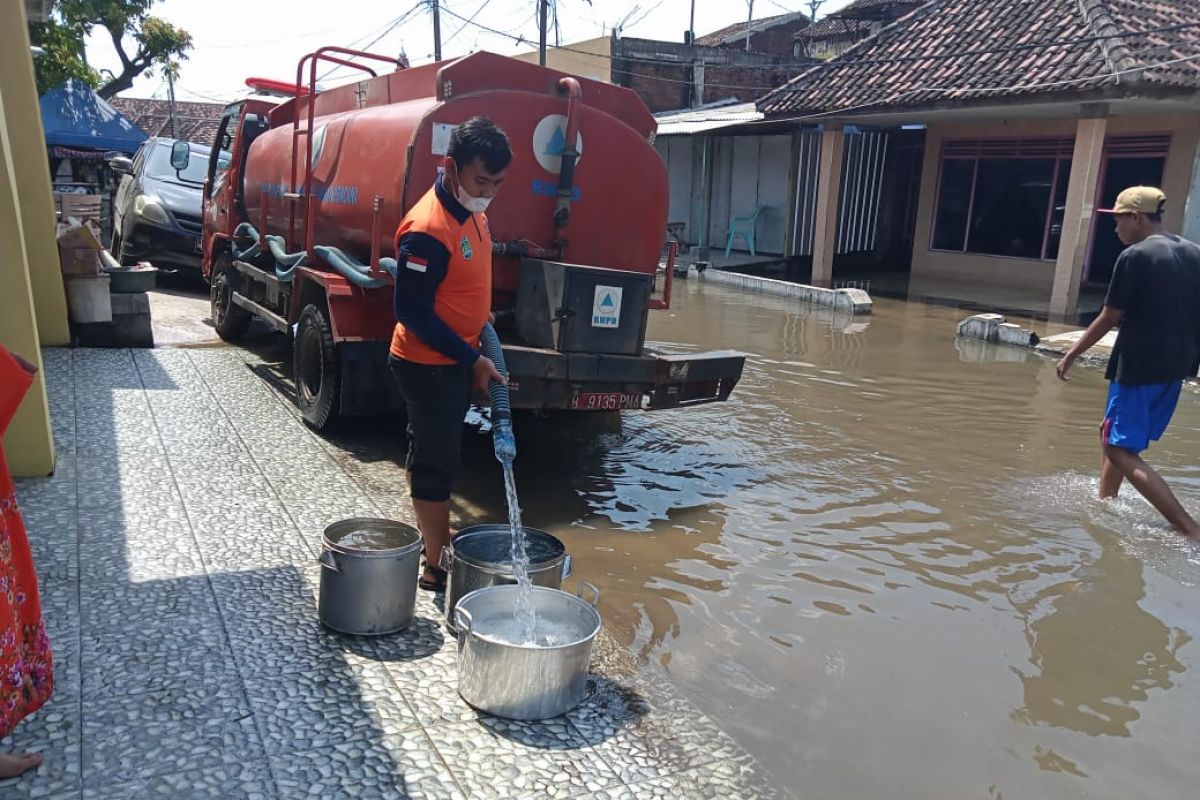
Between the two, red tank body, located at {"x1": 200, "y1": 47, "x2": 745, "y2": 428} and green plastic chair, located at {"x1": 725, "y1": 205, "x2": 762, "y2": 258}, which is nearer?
red tank body, located at {"x1": 200, "y1": 47, "x2": 745, "y2": 428}

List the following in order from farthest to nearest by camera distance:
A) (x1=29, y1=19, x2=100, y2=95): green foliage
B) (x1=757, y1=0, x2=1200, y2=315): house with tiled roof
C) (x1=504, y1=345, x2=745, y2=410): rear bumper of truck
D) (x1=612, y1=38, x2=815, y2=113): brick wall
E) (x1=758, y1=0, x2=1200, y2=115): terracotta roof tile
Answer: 1. (x1=612, y1=38, x2=815, y2=113): brick wall
2. (x1=29, y1=19, x2=100, y2=95): green foliage
3. (x1=757, y1=0, x2=1200, y2=315): house with tiled roof
4. (x1=758, y1=0, x2=1200, y2=115): terracotta roof tile
5. (x1=504, y1=345, x2=745, y2=410): rear bumper of truck

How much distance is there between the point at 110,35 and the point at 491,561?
2476 cm

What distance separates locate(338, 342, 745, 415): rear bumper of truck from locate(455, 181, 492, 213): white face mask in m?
1.43

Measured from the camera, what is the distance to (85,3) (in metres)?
21.5

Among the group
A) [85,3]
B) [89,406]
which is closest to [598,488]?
[89,406]

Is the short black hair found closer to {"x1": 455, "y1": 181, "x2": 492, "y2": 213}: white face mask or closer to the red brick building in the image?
{"x1": 455, "y1": 181, "x2": 492, "y2": 213}: white face mask

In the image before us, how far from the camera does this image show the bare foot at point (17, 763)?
2.56 meters

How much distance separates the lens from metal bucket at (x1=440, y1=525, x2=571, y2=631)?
11.6ft

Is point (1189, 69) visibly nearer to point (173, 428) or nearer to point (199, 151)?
point (173, 428)

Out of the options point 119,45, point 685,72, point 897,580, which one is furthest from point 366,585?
point 685,72

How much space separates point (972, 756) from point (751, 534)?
2.11 meters

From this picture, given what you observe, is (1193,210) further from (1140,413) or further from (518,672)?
(518,672)

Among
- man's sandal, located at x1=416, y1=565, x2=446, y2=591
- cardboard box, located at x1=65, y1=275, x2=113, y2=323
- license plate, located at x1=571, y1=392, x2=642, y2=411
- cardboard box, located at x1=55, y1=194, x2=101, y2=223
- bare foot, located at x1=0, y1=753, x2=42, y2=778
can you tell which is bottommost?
man's sandal, located at x1=416, y1=565, x2=446, y2=591

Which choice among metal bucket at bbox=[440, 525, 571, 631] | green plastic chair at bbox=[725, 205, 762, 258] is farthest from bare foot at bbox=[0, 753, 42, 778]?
green plastic chair at bbox=[725, 205, 762, 258]
